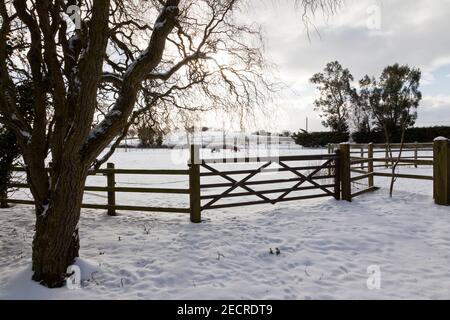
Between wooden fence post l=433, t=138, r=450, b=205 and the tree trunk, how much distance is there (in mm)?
7753

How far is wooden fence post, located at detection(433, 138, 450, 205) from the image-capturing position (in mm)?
7605

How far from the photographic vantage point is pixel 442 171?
7.67 m

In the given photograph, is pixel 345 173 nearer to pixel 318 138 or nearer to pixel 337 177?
pixel 337 177

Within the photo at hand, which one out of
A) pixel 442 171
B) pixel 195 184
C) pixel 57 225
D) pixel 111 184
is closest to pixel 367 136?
pixel 442 171

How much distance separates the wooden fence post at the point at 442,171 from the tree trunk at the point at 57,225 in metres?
7.75

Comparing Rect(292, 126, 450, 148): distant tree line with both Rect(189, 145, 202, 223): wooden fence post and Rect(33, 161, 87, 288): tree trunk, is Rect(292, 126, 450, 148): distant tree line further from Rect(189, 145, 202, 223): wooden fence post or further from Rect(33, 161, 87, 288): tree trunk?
Rect(33, 161, 87, 288): tree trunk

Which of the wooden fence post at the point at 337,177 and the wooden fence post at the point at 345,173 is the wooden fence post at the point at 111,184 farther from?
the wooden fence post at the point at 345,173

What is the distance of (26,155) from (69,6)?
2.47 metres

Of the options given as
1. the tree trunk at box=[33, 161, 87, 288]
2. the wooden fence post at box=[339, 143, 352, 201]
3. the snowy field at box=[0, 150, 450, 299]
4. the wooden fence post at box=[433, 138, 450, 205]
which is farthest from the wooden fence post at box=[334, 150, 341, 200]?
the tree trunk at box=[33, 161, 87, 288]

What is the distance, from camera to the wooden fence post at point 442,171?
7.61m

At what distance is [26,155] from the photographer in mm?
4316
